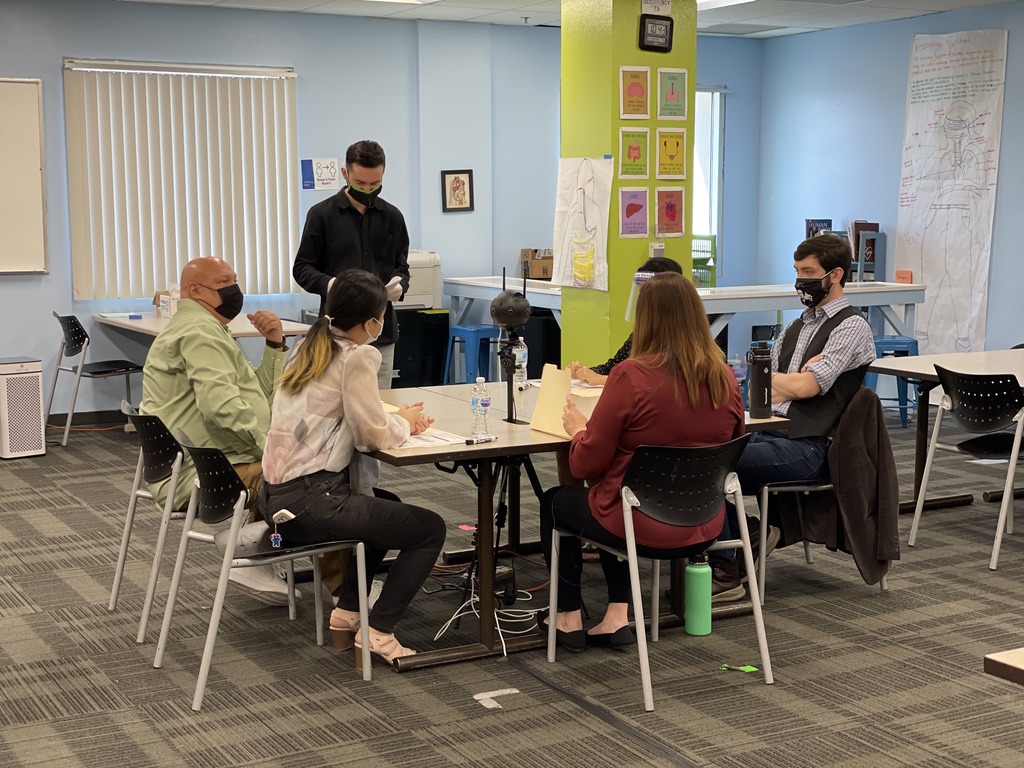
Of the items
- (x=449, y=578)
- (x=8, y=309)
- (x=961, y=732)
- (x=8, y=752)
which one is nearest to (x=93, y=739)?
(x=8, y=752)

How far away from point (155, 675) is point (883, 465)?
97.6 inches

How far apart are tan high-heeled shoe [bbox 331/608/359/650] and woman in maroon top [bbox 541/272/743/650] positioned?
0.79 meters

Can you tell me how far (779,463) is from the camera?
A: 4.21 metres

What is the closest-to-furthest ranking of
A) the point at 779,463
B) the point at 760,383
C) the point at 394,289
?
the point at 760,383, the point at 779,463, the point at 394,289

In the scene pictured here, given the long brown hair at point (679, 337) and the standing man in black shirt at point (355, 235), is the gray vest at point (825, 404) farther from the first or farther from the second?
the standing man in black shirt at point (355, 235)

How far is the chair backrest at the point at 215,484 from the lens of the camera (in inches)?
140

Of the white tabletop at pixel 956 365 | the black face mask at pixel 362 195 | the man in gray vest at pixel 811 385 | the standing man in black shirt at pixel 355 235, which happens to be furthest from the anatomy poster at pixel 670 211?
the man in gray vest at pixel 811 385

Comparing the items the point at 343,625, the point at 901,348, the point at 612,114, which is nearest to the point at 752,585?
the point at 343,625

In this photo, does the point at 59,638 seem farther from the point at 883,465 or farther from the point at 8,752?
the point at 883,465

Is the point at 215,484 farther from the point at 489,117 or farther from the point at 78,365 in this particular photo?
the point at 489,117

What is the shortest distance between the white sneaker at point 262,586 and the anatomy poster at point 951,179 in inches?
227

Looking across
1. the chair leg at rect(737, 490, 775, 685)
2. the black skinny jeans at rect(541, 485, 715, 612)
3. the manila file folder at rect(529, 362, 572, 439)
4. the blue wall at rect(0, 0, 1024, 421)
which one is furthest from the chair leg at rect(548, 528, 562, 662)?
the blue wall at rect(0, 0, 1024, 421)

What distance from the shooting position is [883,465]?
13.9 ft

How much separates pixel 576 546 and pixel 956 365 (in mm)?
2632
